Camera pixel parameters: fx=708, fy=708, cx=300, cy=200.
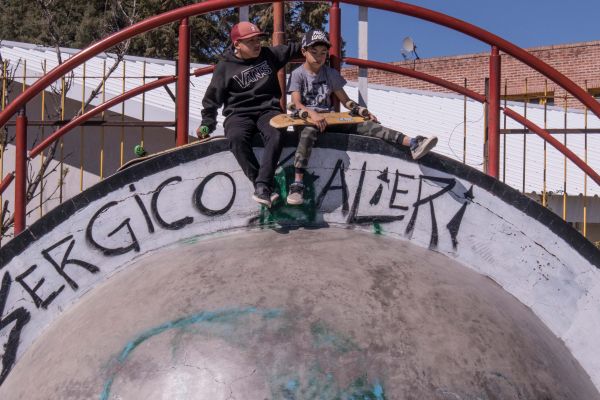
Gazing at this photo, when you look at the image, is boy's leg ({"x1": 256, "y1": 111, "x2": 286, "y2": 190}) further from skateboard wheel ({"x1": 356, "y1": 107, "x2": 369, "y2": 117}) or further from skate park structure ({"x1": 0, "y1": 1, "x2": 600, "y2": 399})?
skateboard wheel ({"x1": 356, "y1": 107, "x2": 369, "y2": 117})

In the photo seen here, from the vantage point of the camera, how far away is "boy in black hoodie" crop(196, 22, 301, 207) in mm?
3373

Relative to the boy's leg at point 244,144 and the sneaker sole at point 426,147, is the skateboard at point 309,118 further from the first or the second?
the sneaker sole at point 426,147

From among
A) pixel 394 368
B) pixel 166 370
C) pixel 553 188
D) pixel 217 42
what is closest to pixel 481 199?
pixel 394 368

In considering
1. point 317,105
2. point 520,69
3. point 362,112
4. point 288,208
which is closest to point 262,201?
point 288,208

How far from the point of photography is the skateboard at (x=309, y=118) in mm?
3329

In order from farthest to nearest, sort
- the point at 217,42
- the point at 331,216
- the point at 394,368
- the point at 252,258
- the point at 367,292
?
the point at 217,42
the point at 331,216
the point at 252,258
the point at 367,292
the point at 394,368

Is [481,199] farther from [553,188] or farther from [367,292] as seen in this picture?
[553,188]

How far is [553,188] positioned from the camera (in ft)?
35.7

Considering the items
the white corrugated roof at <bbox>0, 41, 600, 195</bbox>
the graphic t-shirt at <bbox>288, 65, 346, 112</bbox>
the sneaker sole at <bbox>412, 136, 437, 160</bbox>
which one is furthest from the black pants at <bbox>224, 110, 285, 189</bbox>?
the white corrugated roof at <bbox>0, 41, 600, 195</bbox>

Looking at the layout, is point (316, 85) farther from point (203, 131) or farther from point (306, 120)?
point (203, 131)

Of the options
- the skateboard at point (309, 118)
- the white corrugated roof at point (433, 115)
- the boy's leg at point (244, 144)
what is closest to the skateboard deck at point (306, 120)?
the skateboard at point (309, 118)

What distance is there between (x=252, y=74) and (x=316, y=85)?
1.26ft

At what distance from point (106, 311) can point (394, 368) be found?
1.19m

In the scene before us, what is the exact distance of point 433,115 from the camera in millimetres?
12625
